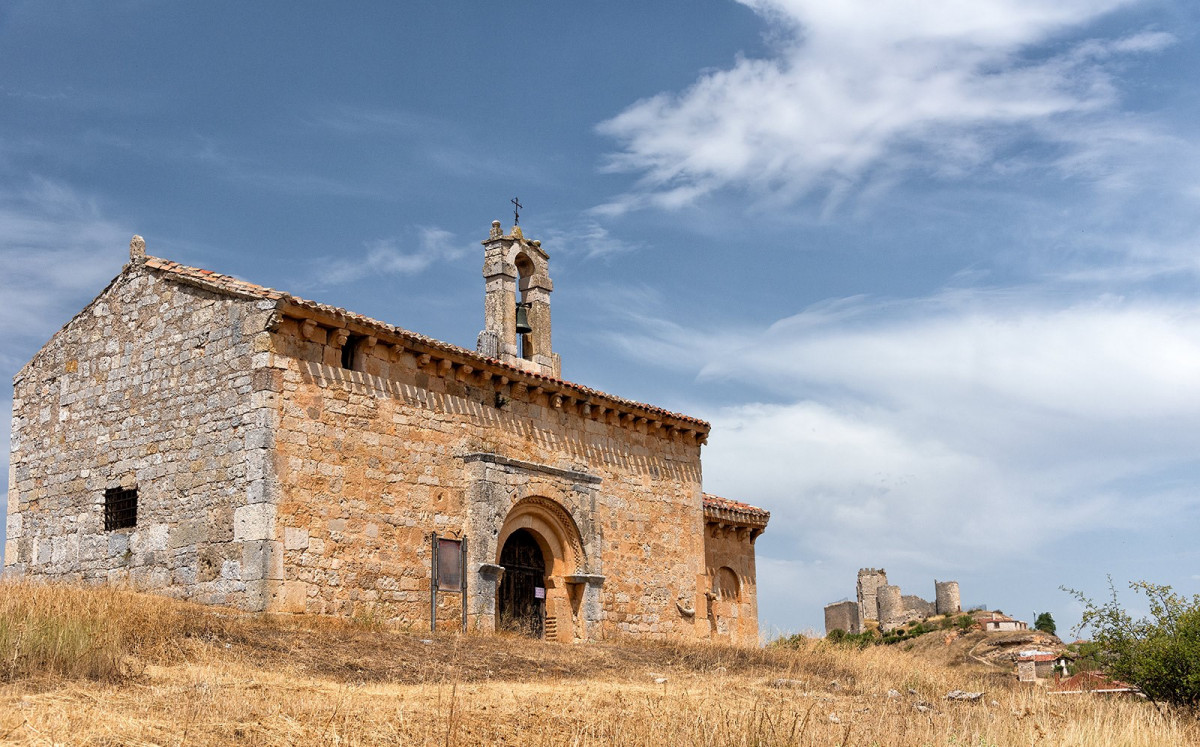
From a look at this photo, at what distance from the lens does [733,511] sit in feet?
85.5

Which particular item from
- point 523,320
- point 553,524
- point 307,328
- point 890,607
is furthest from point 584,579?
point 890,607

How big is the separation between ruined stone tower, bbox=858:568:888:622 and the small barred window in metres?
40.6

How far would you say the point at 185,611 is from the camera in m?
14.2

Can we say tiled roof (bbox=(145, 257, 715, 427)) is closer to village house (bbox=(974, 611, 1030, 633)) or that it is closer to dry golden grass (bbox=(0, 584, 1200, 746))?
dry golden grass (bbox=(0, 584, 1200, 746))

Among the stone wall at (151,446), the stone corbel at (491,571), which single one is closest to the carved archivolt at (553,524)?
the stone corbel at (491,571)

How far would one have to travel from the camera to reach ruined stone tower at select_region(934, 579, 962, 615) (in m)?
49.8

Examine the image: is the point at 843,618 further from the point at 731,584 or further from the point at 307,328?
the point at 307,328

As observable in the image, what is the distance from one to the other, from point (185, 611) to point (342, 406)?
12.4 ft

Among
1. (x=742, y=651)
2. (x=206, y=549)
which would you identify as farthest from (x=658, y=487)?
(x=206, y=549)

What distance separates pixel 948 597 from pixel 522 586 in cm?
3440

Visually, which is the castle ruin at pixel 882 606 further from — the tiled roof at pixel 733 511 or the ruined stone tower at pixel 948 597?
the tiled roof at pixel 733 511

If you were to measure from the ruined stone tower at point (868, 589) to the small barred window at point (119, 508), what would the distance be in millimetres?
40609

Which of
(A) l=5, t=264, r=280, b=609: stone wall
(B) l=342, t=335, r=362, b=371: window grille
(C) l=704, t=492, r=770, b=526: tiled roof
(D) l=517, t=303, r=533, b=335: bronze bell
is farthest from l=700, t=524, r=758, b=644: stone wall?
(A) l=5, t=264, r=280, b=609: stone wall

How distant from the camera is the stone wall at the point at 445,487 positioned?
16.3m
